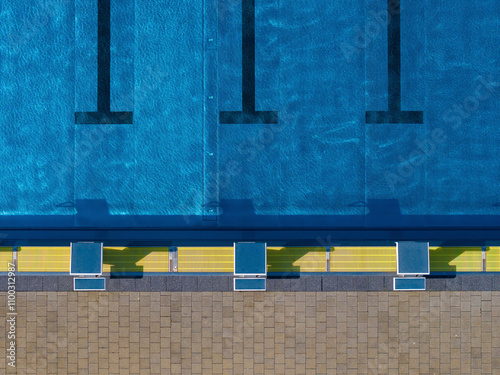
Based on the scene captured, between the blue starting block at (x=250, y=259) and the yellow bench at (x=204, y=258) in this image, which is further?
the yellow bench at (x=204, y=258)

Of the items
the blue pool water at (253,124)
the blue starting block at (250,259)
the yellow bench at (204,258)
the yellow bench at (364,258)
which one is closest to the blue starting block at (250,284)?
the blue starting block at (250,259)

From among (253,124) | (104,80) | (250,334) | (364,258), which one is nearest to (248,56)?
(253,124)

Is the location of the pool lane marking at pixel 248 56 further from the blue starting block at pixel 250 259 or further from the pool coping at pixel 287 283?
the pool coping at pixel 287 283

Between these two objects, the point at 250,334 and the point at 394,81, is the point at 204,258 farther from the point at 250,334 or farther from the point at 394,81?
the point at 394,81

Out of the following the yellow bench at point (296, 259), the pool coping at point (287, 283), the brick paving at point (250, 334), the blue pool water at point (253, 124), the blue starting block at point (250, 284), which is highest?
the blue pool water at point (253, 124)

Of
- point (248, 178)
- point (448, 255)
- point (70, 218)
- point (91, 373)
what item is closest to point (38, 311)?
point (91, 373)

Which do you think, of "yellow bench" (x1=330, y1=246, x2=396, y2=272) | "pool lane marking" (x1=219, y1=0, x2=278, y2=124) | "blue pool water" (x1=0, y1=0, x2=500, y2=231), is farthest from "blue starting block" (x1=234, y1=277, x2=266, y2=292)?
"pool lane marking" (x1=219, y1=0, x2=278, y2=124)
